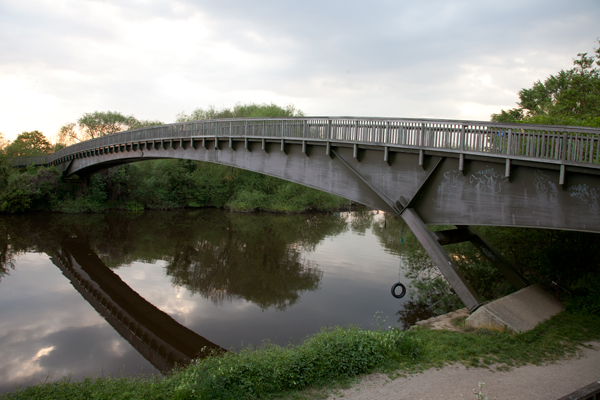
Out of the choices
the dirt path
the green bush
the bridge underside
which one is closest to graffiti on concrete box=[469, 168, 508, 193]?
the bridge underside

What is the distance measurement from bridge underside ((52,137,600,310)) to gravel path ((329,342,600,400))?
109 inches

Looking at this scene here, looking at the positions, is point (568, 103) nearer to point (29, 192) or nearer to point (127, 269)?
point (127, 269)

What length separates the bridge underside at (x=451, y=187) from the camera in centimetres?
873

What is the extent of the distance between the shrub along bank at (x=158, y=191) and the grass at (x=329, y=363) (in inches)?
1413

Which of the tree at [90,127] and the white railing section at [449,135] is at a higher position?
the tree at [90,127]

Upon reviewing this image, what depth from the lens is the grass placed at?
6.48m

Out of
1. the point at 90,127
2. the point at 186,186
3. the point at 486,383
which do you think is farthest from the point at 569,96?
the point at 90,127

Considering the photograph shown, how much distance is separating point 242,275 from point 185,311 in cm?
501

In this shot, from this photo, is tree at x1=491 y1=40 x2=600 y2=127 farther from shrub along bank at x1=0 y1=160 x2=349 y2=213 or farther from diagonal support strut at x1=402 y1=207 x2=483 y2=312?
shrub along bank at x1=0 y1=160 x2=349 y2=213

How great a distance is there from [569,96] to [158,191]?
4359cm

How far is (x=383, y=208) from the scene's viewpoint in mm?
12367

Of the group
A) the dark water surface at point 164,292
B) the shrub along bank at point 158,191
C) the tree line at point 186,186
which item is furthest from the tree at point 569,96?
the shrub along bank at point 158,191

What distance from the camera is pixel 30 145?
216ft

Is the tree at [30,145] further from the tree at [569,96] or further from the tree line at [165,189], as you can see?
the tree at [569,96]
